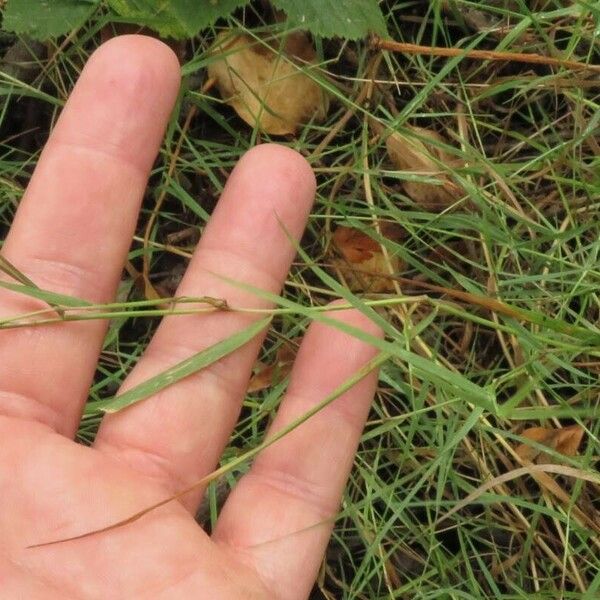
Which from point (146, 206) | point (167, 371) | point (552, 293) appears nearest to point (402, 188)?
point (552, 293)

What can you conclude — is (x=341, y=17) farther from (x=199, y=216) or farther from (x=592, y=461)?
(x=592, y=461)

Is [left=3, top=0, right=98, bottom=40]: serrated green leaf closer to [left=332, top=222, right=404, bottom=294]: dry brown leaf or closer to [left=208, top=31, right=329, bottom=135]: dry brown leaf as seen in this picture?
[left=208, top=31, right=329, bottom=135]: dry brown leaf

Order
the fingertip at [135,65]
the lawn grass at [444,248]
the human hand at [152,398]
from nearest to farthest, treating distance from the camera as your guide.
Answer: the human hand at [152,398] → the fingertip at [135,65] → the lawn grass at [444,248]

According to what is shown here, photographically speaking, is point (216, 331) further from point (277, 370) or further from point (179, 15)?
point (179, 15)

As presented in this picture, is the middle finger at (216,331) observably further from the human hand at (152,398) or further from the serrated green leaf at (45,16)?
the serrated green leaf at (45,16)

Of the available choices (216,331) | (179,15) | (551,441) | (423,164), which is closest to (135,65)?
(179,15)

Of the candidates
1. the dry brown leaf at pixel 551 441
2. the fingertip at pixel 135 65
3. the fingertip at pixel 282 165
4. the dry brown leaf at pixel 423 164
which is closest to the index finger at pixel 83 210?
the fingertip at pixel 135 65

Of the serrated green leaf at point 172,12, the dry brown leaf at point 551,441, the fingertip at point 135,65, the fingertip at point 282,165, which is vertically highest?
the serrated green leaf at point 172,12
